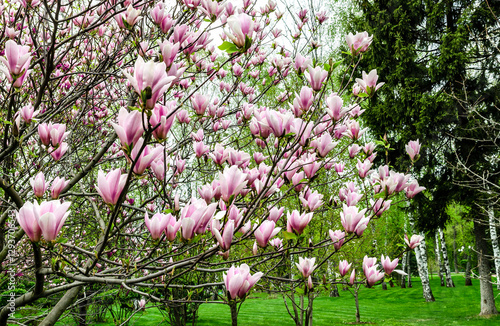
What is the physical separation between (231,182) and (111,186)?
A: 47 centimetres

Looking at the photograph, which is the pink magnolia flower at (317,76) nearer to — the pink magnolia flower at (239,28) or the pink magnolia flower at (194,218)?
the pink magnolia flower at (239,28)

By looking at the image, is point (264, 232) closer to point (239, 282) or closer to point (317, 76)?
point (239, 282)

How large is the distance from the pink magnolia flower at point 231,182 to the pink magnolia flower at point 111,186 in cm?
41

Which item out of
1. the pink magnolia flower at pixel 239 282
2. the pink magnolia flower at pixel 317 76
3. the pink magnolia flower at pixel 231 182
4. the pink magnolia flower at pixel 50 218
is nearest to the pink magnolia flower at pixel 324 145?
the pink magnolia flower at pixel 317 76

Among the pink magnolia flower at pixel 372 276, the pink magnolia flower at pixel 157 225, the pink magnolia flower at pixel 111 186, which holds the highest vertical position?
the pink magnolia flower at pixel 111 186

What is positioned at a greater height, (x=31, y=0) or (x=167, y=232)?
(x=31, y=0)

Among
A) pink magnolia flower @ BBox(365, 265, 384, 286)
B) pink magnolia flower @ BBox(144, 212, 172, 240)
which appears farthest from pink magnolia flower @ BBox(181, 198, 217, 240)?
pink magnolia flower @ BBox(365, 265, 384, 286)

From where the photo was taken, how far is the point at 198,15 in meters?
3.06

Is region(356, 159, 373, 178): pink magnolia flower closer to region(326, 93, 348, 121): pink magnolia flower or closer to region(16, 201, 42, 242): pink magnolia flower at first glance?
region(326, 93, 348, 121): pink magnolia flower

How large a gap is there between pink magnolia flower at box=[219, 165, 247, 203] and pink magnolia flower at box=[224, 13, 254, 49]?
50 cm

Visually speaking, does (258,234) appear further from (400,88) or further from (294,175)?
(400,88)

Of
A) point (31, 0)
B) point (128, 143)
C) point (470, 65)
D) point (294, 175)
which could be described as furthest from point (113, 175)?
point (470, 65)

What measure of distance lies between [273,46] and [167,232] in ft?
9.61

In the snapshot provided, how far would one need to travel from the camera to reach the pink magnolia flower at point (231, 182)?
1.34 m
